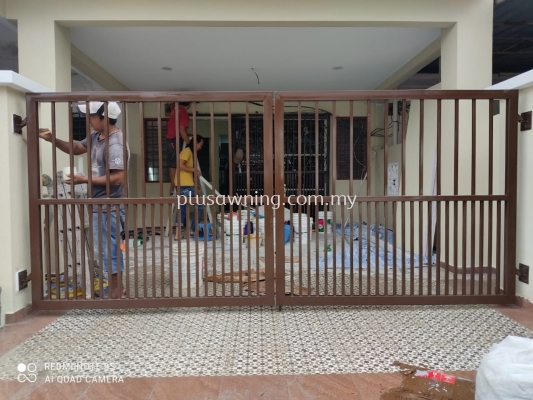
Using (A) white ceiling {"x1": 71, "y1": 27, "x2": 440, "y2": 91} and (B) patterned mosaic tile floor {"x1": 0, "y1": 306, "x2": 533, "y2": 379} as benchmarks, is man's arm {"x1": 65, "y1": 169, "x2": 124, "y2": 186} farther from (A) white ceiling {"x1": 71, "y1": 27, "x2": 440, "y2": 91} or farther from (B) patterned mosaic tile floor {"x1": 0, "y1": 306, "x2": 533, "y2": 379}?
(A) white ceiling {"x1": 71, "y1": 27, "x2": 440, "y2": 91}

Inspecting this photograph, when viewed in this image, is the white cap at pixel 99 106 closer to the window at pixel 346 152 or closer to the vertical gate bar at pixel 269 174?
the vertical gate bar at pixel 269 174

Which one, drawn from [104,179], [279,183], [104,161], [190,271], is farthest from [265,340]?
[104,161]

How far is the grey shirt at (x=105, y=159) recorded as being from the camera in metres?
2.53

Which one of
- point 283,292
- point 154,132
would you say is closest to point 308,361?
point 283,292

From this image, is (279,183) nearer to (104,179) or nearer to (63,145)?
(104,179)

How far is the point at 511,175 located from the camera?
2.48 meters

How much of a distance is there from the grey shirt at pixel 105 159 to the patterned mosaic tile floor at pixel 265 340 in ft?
2.90

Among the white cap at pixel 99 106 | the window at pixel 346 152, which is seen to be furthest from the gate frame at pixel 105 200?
the window at pixel 346 152

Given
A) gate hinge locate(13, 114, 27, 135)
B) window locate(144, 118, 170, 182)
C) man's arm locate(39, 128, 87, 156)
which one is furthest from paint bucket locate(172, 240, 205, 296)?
window locate(144, 118, 170, 182)

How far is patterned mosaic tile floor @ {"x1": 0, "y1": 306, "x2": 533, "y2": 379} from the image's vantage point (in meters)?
1.79

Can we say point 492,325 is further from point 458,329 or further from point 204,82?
point 204,82

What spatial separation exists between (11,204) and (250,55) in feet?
11.2

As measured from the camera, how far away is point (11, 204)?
2301 mm

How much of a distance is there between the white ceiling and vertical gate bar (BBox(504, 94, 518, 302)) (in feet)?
6.06
